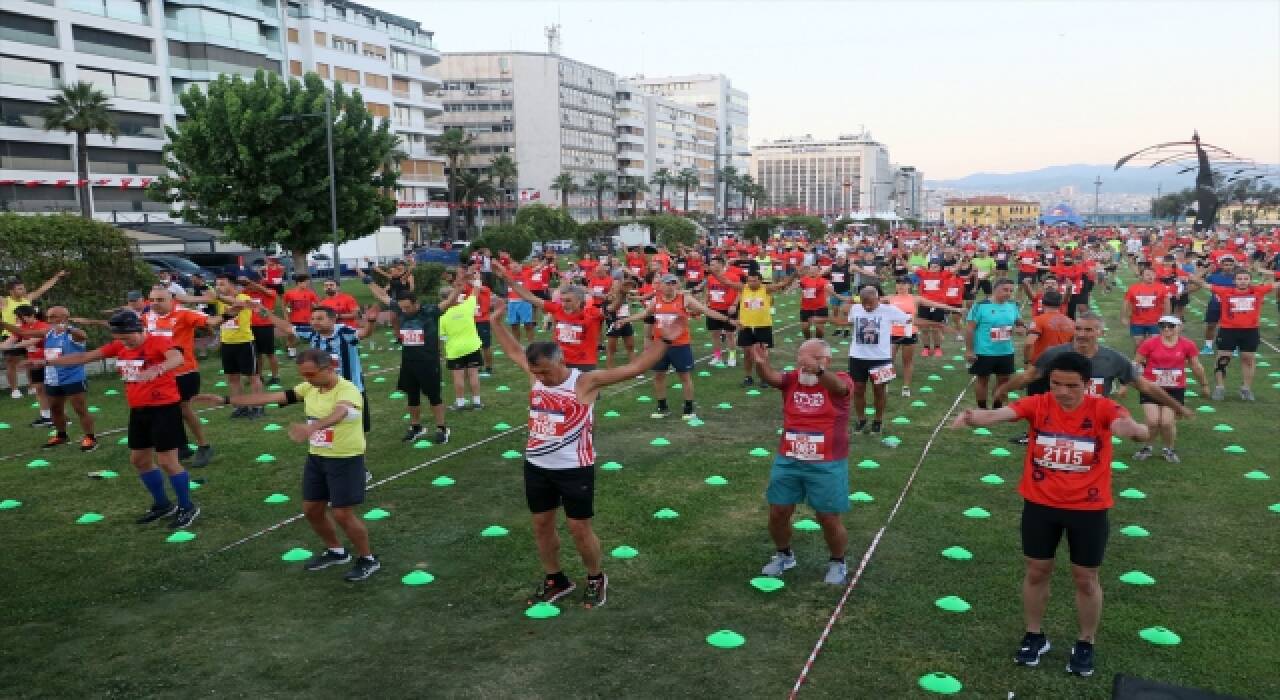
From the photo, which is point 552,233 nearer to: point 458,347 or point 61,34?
point 61,34

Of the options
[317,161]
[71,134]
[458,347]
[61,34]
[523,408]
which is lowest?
[523,408]

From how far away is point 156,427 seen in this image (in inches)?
283

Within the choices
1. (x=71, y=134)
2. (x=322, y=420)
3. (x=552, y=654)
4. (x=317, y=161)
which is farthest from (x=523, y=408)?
(x=71, y=134)

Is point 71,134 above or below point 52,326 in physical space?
above

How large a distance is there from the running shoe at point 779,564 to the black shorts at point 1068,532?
5.93ft

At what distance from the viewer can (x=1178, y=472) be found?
8.59m

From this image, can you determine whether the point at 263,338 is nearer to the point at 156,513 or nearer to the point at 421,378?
the point at 421,378

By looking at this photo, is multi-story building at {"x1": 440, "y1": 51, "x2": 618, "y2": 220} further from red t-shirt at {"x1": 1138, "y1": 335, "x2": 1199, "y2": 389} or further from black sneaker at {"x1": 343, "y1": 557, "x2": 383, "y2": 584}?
black sneaker at {"x1": 343, "y1": 557, "x2": 383, "y2": 584}

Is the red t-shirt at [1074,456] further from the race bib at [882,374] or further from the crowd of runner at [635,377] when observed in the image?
the race bib at [882,374]

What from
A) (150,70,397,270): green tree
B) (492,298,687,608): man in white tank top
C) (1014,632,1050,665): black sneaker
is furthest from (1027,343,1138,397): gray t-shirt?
(150,70,397,270): green tree

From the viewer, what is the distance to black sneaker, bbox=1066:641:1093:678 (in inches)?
185

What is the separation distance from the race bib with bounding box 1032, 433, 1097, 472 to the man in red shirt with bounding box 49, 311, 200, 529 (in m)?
6.32

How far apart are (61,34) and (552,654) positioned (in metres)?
56.0

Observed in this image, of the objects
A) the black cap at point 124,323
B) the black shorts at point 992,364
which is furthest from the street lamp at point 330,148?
the black shorts at point 992,364
